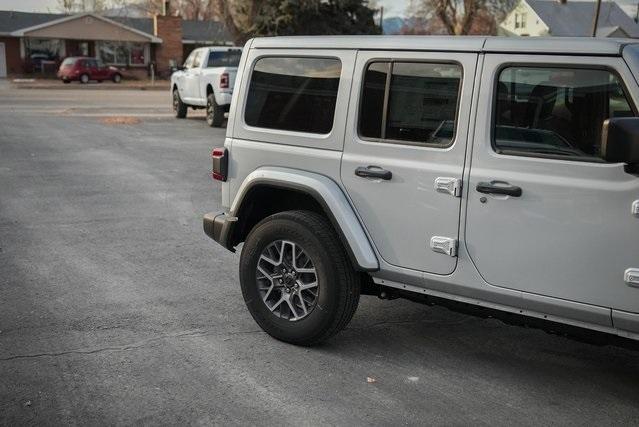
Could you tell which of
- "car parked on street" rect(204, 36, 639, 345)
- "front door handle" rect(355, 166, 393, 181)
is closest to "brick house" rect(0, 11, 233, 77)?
"car parked on street" rect(204, 36, 639, 345)

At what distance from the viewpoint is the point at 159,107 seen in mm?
27062

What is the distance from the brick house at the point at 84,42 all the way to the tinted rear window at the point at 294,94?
5153cm

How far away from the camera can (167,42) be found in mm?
61062

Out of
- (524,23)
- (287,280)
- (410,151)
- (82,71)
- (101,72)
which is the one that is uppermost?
(524,23)

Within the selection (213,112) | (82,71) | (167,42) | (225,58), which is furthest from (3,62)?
(213,112)

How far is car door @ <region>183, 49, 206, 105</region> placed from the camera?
20.1 m

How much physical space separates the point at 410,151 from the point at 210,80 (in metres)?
15.4

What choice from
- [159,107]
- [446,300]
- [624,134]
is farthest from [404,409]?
[159,107]

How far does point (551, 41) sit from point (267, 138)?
1.99 meters

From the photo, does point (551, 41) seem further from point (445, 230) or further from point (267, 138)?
point (267, 138)

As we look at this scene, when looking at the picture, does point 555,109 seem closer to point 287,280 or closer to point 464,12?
point 287,280

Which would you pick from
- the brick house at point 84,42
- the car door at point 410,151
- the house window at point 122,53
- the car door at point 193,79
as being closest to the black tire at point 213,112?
the car door at point 193,79

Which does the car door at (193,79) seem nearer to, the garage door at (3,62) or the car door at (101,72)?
the car door at (101,72)

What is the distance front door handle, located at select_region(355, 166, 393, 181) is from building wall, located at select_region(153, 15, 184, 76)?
58.5 meters
